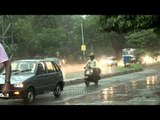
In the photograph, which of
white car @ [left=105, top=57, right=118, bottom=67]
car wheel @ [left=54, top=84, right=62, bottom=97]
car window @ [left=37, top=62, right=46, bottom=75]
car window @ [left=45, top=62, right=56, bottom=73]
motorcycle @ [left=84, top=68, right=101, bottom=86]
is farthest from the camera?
white car @ [left=105, top=57, right=118, bottom=67]

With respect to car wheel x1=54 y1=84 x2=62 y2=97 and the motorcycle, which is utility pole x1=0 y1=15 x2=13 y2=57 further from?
car wheel x1=54 y1=84 x2=62 y2=97

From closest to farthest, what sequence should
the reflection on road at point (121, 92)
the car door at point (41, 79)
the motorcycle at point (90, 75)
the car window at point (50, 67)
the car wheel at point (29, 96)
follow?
the car wheel at point (29, 96)
the car door at point (41, 79)
the reflection on road at point (121, 92)
the car window at point (50, 67)
the motorcycle at point (90, 75)

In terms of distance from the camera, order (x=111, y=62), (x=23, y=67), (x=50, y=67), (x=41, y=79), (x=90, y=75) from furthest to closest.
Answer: (x=111, y=62) → (x=90, y=75) → (x=50, y=67) → (x=23, y=67) → (x=41, y=79)

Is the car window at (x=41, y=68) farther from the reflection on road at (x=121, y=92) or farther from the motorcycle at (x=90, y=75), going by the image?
the motorcycle at (x=90, y=75)

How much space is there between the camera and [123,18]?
52.8 ft

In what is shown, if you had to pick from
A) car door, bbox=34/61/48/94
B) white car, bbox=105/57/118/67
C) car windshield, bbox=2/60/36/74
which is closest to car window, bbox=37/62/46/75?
car door, bbox=34/61/48/94

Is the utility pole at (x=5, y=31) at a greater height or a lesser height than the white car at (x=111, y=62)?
greater

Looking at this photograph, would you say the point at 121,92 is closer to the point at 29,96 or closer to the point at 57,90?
the point at 57,90

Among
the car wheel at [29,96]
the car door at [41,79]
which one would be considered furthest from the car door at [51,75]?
the car wheel at [29,96]

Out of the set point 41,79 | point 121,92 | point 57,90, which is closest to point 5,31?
point 121,92

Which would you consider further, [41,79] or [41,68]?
[41,68]
